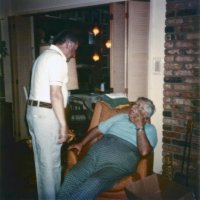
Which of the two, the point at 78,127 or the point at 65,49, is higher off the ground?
the point at 65,49

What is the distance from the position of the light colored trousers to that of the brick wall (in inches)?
50.4

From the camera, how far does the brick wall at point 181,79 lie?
2.81 m

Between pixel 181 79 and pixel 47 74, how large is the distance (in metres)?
1.39

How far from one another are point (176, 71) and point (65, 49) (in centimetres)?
119

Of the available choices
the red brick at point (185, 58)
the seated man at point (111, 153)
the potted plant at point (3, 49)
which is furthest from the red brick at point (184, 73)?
the potted plant at point (3, 49)

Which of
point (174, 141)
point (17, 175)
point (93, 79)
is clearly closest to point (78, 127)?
Answer: point (17, 175)

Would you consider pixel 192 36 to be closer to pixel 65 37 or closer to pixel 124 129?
pixel 124 129

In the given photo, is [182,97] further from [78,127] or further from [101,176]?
[78,127]

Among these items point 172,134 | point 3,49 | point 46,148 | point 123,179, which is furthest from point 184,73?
point 3,49

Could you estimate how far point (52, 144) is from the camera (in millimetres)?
2426

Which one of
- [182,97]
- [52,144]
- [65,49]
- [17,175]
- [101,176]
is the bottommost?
[17,175]

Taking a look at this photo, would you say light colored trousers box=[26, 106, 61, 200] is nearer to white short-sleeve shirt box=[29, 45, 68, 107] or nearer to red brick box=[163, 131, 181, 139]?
white short-sleeve shirt box=[29, 45, 68, 107]

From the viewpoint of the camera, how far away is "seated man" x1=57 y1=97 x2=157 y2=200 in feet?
7.39

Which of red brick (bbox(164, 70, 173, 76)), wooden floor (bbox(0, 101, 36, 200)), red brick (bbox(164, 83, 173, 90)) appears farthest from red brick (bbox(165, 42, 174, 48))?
wooden floor (bbox(0, 101, 36, 200))
